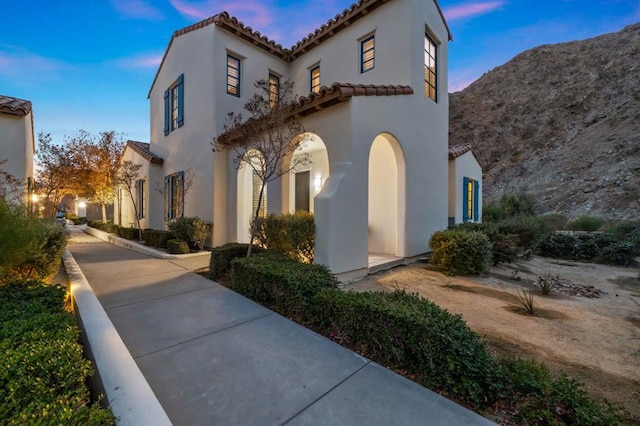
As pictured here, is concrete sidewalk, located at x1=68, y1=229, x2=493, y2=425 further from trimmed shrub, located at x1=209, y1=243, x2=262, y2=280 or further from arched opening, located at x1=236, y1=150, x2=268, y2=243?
arched opening, located at x1=236, y1=150, x2=268, y2=243

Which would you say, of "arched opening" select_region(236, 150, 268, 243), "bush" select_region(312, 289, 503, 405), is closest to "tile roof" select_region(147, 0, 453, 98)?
"arched opening" select_region(236, 150, 268, 243)

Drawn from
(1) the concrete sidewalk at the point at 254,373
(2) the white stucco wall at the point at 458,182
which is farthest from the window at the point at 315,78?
(1) the concrete sidewalk at the point at 254,373

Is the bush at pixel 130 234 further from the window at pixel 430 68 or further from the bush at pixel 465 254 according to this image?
the window at pixel 430 68

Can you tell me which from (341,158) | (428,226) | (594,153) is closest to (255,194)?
(341,158)

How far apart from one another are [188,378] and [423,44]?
960cm

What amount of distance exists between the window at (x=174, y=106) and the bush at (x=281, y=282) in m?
9.05

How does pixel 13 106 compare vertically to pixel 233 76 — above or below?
below

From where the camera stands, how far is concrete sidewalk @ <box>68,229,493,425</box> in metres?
2.00

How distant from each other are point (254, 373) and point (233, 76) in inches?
405

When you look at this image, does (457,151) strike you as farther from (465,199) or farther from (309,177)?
(309,177)

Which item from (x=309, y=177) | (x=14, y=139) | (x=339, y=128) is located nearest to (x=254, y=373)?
(x=339, y=128)

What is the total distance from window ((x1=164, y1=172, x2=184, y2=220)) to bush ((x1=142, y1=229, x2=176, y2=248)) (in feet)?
4.00

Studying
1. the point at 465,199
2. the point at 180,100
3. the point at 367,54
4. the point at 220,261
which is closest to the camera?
the point at 220,261

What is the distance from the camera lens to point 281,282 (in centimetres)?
401
